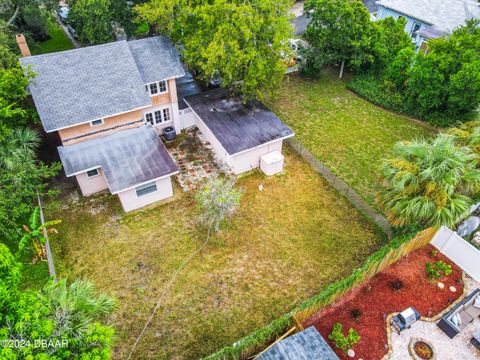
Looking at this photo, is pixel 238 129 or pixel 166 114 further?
pixel 166 114

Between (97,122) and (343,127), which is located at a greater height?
(97,122)

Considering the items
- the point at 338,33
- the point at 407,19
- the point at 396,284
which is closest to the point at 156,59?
the point at 338,33

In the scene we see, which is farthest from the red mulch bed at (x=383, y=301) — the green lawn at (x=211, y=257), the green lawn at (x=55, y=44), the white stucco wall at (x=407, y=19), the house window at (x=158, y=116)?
the green lawn at (x=55, y=44)

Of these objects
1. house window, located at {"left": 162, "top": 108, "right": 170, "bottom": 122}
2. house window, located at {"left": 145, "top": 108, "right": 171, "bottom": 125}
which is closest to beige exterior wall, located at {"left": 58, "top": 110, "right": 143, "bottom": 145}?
house window, located at {"left": 145, "top": 108, "right": 171, "bottom": 125}

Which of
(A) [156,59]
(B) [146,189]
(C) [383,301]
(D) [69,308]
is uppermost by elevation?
(A) [156,59]

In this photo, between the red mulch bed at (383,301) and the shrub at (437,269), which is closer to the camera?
the red mulch bed at (383,301)

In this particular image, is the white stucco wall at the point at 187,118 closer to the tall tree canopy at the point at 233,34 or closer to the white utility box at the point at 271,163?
the tall tree canopy at the point at 233,34

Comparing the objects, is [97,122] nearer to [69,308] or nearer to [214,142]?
[214,142]
